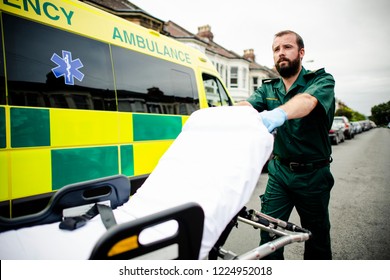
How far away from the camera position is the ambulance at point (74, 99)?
1.94 m

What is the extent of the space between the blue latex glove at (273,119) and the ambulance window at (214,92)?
9.07 feet

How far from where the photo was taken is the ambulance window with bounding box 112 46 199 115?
276 centimetres

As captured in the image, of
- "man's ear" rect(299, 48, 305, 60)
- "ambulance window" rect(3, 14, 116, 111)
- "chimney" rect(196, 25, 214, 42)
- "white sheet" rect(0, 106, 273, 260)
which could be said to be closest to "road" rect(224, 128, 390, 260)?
"white sheet" rect(0, 106, 273, 260)

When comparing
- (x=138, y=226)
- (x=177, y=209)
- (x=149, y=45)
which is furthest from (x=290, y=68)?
(x=149, y=45)

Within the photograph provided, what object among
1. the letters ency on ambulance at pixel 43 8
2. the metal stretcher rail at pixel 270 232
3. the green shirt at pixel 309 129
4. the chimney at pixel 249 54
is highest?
the chimney at pixel 249 54

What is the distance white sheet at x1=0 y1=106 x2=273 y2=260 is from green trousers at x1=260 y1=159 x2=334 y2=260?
0.71m

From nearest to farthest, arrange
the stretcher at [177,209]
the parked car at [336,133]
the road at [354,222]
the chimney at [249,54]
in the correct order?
1. the stretcher at [177,209]
2. the road at [354,222]
3. the parked car at [336,133]
4. the chimney at [249,54]

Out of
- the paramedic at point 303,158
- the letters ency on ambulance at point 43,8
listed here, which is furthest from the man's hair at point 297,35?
the letters ency on ambulance at point 43,8

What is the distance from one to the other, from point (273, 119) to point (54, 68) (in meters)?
1.97

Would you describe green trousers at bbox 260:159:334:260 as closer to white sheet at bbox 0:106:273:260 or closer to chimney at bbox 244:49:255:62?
white sheet at bbox 0:106:273:260

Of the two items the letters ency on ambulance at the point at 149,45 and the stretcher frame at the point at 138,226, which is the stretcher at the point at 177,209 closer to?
the stretcher frame at the point at 138,226

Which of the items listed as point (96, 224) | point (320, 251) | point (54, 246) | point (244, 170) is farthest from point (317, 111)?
point (54, 246)
